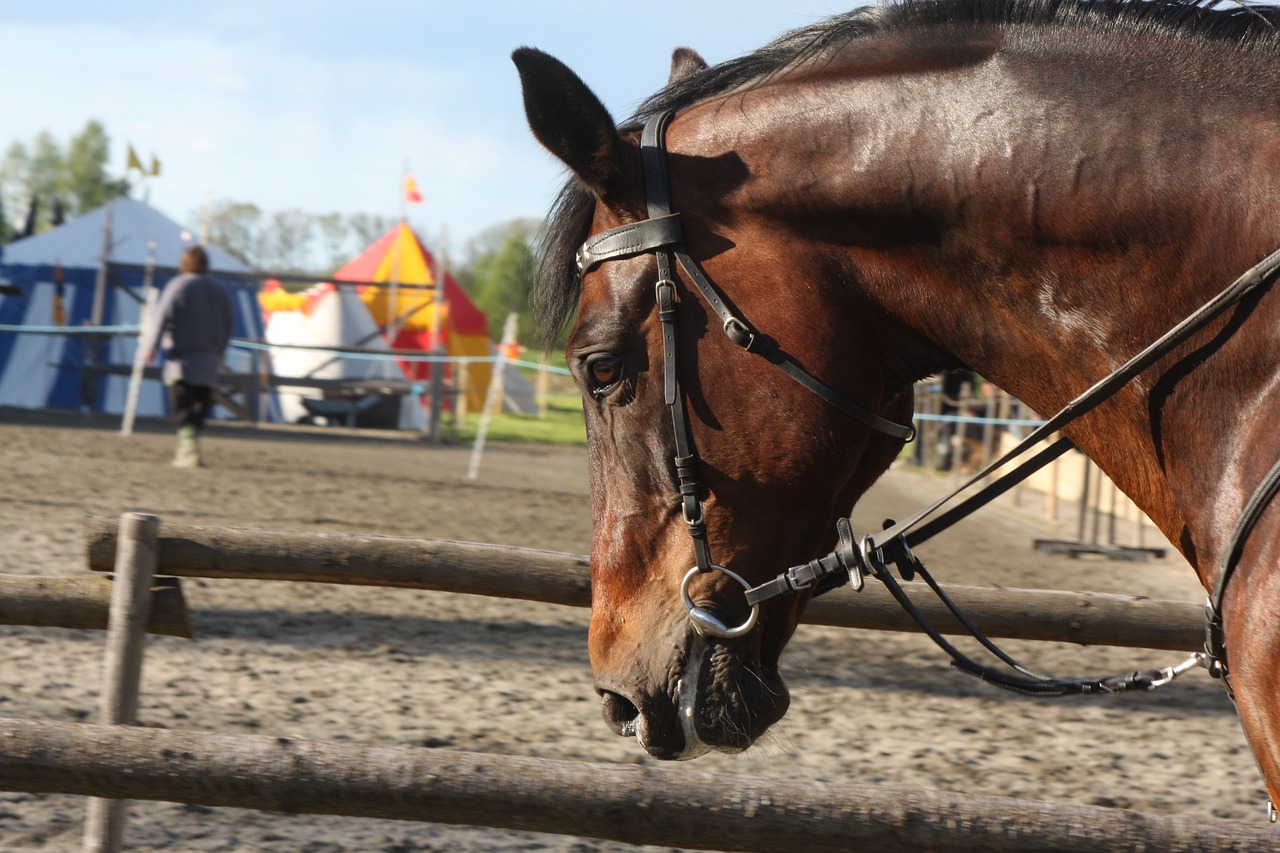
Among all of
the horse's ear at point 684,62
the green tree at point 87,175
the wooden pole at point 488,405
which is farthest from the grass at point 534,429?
the green tree at point 87,175

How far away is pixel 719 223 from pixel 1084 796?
3.20 metres

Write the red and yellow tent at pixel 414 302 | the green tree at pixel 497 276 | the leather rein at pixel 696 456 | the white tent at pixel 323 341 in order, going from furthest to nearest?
the green tree at pixel 497 276, the red and yellow tent at pixel 414 302, the white tent at pixel 323 341, the leather rein at pixel 696 456

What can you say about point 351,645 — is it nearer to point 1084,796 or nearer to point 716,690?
point 1084,796

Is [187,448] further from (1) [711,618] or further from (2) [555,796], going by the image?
(1) [711,618]

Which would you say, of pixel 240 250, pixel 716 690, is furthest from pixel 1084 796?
pixel 240 250

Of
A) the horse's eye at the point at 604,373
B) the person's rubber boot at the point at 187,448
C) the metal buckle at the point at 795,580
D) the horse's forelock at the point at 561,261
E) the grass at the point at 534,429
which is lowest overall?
the grass at the point at 534,429

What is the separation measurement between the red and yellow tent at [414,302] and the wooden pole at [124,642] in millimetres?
15604

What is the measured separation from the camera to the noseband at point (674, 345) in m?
1.76

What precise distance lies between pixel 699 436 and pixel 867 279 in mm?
347

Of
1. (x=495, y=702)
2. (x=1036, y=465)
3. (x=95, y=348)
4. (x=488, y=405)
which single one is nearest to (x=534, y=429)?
(x=95, y=348)

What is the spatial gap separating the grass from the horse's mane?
622 inches

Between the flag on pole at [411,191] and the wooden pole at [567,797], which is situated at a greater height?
the flag on pole at [411,191]

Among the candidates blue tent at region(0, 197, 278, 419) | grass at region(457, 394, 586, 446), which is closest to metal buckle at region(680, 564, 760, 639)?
grass at region(457, 394, 586, 446)

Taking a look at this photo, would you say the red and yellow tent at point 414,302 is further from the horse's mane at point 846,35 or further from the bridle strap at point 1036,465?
the bridle strap at point 1036,465
